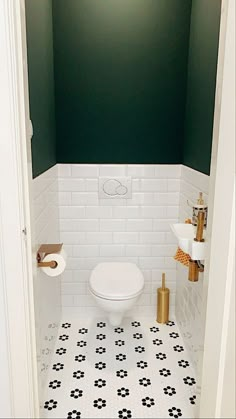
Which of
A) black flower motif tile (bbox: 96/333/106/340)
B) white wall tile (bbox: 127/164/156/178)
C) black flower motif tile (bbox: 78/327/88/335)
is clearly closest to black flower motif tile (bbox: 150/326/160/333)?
black flower motif tile (bbox: 96/333/106/340)

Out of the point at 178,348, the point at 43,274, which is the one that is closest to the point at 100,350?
the point at 178,348

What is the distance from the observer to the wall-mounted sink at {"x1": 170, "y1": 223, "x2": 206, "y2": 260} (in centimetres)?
150

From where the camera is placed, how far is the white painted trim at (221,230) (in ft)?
3.05

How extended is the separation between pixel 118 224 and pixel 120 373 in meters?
1.05

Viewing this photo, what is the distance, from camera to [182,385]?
1904mm

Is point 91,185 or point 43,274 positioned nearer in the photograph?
point 43,274

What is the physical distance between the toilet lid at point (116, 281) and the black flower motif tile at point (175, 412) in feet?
2.07

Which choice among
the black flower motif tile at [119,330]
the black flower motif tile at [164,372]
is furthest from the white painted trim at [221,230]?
the black flower motif tile at [119,330]

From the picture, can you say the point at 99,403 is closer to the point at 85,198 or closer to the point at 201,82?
the point at 85,198

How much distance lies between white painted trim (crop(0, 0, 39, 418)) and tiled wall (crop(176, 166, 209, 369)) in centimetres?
95

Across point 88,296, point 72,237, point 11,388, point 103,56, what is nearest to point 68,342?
point 88,296

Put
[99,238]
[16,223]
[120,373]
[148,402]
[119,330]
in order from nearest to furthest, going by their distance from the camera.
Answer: [16,223] < [148,402] < [120,373] < [119,330] < [99,238]

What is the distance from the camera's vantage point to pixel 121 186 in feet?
8.24

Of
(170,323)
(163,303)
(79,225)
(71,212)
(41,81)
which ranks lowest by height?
(170,323)
